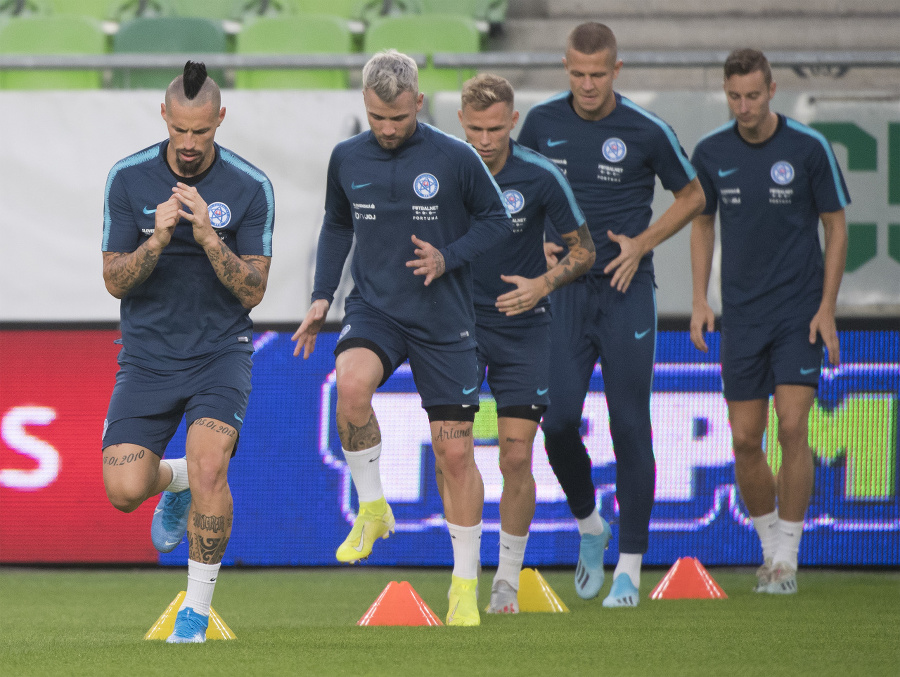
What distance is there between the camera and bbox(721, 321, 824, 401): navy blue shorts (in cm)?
619

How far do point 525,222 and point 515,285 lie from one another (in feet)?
0.91

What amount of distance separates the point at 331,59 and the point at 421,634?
4.16 meters

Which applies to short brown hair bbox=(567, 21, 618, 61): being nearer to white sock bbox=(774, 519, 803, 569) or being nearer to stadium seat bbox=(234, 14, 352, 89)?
white sock bbox=(774, 519, 803, 569)

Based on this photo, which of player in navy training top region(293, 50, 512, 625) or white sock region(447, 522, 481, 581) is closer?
player in navy training top region(293, 50, 512, 625)

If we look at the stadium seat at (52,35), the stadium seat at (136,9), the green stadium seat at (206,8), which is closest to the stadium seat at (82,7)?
the stadium seat at (136,9)

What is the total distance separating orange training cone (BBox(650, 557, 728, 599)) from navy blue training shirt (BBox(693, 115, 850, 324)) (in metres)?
1.24

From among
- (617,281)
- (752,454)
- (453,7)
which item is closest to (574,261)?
(617,281)

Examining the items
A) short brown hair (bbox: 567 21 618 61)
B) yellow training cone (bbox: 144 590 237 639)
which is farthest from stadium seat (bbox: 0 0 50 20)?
yellow training cone (bbox: 144 590 237 639)

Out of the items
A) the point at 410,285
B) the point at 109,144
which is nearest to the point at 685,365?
the point at 410,285

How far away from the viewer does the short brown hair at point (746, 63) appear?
20.0ft

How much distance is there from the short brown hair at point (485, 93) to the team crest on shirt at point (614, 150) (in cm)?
67

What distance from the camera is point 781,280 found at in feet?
20.5

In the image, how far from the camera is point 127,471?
451 centimetres

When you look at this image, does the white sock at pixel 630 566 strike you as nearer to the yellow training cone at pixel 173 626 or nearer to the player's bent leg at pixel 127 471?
the yellow training cone at pixel 173 626
